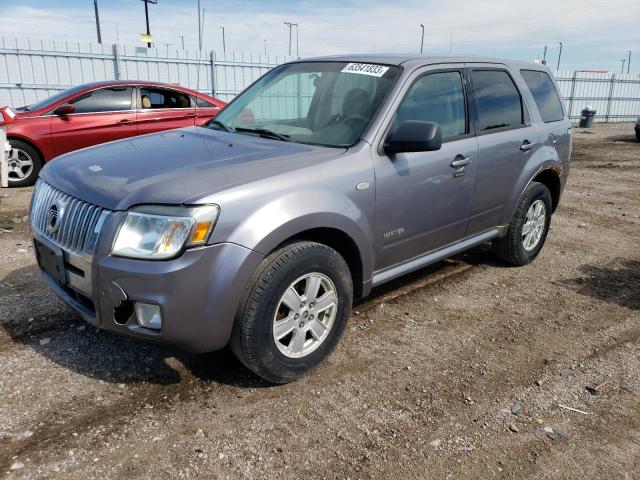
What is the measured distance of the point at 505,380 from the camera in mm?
3209

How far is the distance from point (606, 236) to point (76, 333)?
5771 mm

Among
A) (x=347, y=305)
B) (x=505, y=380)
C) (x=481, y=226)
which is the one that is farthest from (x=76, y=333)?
(x=481, y=226)

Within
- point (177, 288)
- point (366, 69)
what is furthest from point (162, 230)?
point (366, 69)

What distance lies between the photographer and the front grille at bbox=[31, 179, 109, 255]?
2.65 meters

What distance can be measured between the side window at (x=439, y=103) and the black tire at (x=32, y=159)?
258 inches

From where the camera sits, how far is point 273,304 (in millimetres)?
2789

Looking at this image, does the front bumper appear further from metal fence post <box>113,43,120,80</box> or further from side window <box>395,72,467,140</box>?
metal fence post <box>113,43,120,80</box>

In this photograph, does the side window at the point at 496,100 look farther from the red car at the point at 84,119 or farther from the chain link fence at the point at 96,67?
the chain link fence at the point at 96,67

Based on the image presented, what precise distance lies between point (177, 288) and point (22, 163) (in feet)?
22.4

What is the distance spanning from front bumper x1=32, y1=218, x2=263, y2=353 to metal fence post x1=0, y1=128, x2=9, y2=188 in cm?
596

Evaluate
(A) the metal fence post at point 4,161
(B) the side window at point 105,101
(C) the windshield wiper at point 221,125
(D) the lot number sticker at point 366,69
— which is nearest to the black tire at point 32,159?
(A) the metal fence post at point 4,161

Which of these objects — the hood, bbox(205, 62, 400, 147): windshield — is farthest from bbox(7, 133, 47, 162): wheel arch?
the hood

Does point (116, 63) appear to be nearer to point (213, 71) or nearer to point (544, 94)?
point (213, 71)

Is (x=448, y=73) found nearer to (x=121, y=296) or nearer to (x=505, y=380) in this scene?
(x=505, y=380)
